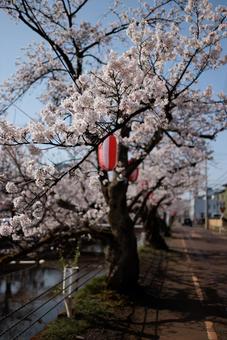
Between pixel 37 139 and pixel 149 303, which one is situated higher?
pixel 37 139

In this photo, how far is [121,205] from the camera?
38.6 feet

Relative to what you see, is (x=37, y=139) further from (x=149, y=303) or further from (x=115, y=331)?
(x=149, y=303)

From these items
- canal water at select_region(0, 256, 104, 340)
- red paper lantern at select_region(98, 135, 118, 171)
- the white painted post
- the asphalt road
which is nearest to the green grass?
the white painted post

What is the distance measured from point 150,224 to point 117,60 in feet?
73.2

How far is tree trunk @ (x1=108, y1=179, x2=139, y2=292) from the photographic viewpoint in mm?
11219

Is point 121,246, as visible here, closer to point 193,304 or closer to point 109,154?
point 193,304

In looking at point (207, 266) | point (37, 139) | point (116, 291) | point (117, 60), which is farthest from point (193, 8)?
point (207, 266)

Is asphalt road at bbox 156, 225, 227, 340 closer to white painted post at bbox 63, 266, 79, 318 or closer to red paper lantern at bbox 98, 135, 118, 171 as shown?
white painted post at bbox 63, 266, 79, 318

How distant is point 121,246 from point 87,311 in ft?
8.17

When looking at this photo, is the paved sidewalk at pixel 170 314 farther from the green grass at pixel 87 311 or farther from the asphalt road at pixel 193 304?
the green grass at pixel 87 311

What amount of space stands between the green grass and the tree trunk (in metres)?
0.43

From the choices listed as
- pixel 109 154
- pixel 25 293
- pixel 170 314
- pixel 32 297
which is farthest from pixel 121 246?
pixel 25 293

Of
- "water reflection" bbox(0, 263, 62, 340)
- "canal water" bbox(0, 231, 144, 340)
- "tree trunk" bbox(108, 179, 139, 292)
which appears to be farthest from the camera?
"tree trunk" bbox(108, 179, 139, 292)

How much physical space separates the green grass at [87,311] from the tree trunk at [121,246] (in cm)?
43
